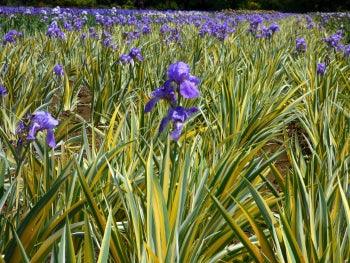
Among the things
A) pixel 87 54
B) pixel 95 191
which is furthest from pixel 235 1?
pixel 95 191

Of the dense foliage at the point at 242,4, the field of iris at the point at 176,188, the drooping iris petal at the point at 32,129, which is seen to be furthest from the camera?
the dense foliage at the point at 242,4

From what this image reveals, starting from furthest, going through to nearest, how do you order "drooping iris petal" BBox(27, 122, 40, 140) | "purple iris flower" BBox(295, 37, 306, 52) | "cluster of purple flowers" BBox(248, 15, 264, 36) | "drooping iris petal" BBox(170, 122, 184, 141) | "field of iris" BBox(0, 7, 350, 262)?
"cluster of purple flowers" BBox(248, 15, 264, 36) → "purple iris flower" BBox(295, 37, 306, 52) → "drooping iris petal" BBox(170, 122, 184, 141) → "drooping iris petal" BBox(27, 122, 40, 140) → "field of iris" BBox(0, 7, 350, 262)

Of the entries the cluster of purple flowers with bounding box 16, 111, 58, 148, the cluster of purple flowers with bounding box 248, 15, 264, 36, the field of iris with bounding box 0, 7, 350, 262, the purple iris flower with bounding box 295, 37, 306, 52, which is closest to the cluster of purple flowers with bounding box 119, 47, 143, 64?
the field of iris with bounding box 0, 7, 350, 262

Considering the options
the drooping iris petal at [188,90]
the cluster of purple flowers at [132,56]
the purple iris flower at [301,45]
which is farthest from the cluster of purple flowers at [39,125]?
the purple iris flower at [301,45]

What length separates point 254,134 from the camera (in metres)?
2.72

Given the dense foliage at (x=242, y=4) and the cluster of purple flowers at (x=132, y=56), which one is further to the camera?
the dense foliage at (x=242, y=4)

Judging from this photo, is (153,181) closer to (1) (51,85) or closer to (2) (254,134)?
(2) (254,134)

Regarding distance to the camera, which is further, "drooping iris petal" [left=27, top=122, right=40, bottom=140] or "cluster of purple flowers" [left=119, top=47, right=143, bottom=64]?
"cluster of purple flowers" [left=119, top=47, right=143, bottom=64]

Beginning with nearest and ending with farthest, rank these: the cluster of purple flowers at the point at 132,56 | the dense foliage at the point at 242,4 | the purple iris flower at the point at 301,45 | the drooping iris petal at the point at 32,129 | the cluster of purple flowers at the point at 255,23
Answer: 1. the drooping iris petal at the point at 32,129
2. the cluster of purple flowers at the point at 132,56
3. the purple iris flower at the point at 301,45
4. the cluster of purple flowers at the point at 255,23
5. the dense foliage at the point at 242,4

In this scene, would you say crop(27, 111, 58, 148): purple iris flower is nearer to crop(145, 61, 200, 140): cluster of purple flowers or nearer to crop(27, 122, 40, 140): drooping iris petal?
crop(27, 122, 40, 140): drooping iris petal

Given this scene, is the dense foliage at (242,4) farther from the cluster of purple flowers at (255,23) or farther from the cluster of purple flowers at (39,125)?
the cluster of purple flowers at (39,125)

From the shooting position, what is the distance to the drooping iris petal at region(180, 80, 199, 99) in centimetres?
153

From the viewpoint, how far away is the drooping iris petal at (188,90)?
1.53m

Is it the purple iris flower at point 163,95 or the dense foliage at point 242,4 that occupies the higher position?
A: the dense foliage at point 242,4
